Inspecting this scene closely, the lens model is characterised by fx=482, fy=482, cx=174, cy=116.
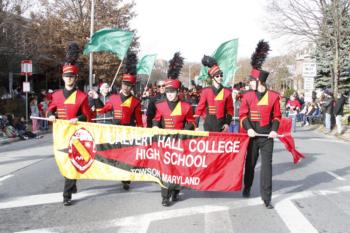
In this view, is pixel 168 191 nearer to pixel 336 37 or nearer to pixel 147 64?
pixel 147 64

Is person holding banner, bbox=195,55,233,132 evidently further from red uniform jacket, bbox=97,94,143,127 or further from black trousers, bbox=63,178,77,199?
black trousers, bbox=63,178,77,199

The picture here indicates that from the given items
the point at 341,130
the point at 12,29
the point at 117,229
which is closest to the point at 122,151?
the point at 117,229

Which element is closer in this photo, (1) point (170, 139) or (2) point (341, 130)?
(1) point (170, 139)

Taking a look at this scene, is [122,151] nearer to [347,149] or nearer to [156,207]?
[156,207]

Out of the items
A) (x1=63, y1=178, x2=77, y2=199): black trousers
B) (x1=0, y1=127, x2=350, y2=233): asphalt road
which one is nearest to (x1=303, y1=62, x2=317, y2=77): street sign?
(x1=0, y1=127, x2=350, y2=233): asphalt road

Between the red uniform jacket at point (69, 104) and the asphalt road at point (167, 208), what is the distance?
1327 mm

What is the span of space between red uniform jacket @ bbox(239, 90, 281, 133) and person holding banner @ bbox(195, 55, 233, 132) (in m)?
1.07

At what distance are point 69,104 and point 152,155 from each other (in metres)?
1.47

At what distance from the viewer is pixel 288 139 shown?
7.92 metres

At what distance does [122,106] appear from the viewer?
27.6 feet

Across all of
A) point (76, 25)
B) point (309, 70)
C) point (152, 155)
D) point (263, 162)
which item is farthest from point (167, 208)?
point (76, 25)

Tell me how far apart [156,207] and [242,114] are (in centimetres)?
191

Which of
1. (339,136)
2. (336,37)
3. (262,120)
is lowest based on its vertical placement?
(339,136)

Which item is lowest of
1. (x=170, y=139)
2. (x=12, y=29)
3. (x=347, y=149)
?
(x=347, y=149)
